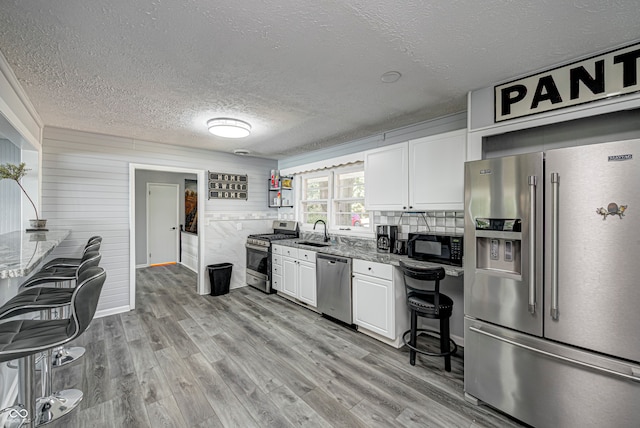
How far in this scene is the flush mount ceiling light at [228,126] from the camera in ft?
9.98

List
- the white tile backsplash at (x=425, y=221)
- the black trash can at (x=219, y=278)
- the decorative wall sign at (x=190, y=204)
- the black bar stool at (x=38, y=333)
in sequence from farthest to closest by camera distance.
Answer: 1. the decorative wall sign at (x=190, y=204)
2. the black trash can at (x=219, y=278)
3. the white tile backsplash at (x=425, y=221)
4. the black bar stool at (x=38, y=333)

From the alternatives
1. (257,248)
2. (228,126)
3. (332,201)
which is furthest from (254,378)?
(332,201)

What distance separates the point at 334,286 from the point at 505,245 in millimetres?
1978

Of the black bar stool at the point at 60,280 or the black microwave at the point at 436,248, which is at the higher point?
the black microwave at the point at 436,248

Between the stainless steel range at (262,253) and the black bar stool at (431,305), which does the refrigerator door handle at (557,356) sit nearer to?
the black bar stool at (431,305)

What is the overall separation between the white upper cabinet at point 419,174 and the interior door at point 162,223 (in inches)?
216

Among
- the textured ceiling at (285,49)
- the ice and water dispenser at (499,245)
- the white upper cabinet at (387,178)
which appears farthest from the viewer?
the white upper cabinet at (387,178)

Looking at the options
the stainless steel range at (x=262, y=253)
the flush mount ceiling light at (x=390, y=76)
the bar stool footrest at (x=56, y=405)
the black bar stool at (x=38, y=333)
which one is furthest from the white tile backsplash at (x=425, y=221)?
the bar stool footrest at (x=56, y=405)

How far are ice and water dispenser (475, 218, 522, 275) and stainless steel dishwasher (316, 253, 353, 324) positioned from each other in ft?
5.00

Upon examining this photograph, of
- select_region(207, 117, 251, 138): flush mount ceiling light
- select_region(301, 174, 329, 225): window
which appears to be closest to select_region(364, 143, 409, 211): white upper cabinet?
select_region(301, 174, 329, 225): window

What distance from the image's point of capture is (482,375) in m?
1.97

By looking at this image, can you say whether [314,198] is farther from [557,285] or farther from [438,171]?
[557,285]

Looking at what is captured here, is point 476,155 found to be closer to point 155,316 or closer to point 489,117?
point 489,117

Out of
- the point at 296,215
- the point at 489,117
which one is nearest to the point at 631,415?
the point at 489,117
